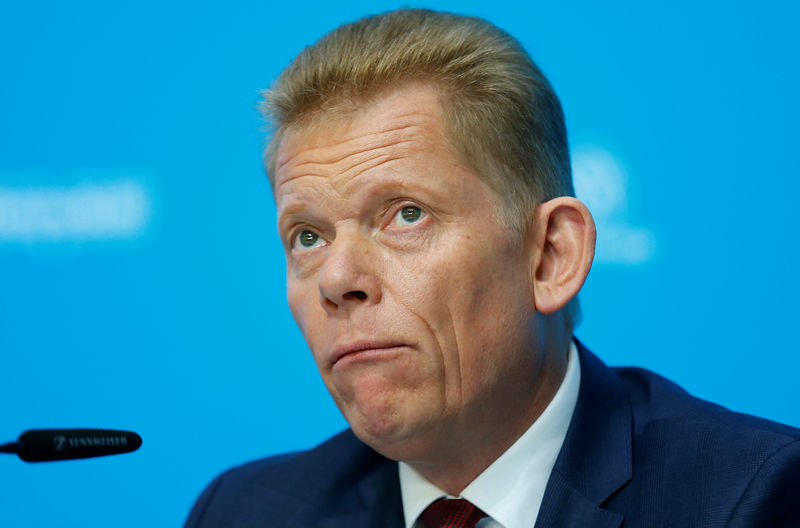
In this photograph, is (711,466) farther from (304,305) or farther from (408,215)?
(304,305)

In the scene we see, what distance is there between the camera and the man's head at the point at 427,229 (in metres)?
1.63

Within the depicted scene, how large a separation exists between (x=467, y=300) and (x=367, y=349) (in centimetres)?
20

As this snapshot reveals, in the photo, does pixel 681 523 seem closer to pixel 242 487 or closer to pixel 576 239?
pixel 576 239

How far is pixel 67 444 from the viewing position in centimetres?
126

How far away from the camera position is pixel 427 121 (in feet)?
5.64

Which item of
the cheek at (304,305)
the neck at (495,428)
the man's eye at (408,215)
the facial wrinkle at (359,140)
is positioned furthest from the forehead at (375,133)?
the neck at (495,428)

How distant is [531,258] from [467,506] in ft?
1.69

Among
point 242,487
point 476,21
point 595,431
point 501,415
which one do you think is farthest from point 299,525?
point 476,21

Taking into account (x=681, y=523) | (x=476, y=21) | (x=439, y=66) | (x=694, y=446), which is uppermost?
(x=476, y=21)

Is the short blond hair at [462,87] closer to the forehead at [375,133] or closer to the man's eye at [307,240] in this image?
the forehead at [375,133]

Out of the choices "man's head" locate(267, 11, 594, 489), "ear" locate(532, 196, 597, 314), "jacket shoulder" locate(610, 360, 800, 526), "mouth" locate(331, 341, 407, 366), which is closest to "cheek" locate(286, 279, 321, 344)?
"man's head" locate(267, 11, 594, 489)

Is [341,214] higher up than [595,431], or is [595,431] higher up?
[341,214]

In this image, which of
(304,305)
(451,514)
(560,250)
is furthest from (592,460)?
(304,305)

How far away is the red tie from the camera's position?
1790 millimetres
